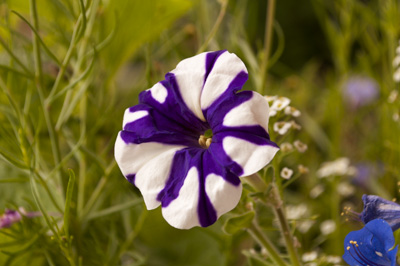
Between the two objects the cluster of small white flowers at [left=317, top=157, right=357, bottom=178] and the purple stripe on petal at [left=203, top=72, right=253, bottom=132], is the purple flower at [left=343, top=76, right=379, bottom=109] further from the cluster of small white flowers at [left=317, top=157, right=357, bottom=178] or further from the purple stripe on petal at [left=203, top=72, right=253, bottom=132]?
the purple stripe on petal at [left=203, top=72, right=253, bottom=132]

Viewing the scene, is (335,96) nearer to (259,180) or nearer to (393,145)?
(393,145)

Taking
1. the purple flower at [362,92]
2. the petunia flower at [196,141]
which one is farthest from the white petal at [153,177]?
the purple flower at [362,92]

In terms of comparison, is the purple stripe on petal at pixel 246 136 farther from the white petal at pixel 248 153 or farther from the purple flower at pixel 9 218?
the purple flower at pixel 9 218

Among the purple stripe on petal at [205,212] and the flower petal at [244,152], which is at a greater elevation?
the flower petal at [244,152]

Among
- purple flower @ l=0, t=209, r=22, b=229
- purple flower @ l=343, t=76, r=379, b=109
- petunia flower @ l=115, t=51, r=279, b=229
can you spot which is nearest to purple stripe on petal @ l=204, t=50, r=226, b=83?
petunia flower @ l=115, t=51, r=279, b=229

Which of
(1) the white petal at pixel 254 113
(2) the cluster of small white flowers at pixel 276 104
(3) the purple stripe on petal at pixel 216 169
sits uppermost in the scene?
(1) the white petal at pixel 254 113

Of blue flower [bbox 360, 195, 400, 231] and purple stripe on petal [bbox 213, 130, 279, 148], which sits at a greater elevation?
purple stripe on petal [bbox 213, 130, 279, 148]
